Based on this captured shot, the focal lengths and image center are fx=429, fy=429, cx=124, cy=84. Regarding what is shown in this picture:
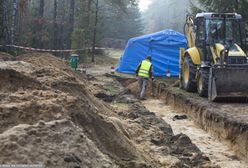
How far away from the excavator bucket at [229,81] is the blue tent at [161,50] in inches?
355

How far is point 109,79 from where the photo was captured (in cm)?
2022

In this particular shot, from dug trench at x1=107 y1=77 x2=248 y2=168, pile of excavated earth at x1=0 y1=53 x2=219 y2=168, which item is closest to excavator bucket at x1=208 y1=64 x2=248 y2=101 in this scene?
dug trench at x1=107 y1=77 x2=248 y2=168

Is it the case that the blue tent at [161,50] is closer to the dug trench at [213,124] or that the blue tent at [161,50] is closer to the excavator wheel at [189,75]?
the excavator wheel at [189,75]

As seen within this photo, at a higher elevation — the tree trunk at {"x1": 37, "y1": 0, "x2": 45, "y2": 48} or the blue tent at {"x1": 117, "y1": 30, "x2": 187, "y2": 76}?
the tree trunk at {"x1": 37, "y1": 0, "x2": 45, "y2": 48}

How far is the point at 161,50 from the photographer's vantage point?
2141 centimetres

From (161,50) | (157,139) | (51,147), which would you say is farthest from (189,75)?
(51,147)

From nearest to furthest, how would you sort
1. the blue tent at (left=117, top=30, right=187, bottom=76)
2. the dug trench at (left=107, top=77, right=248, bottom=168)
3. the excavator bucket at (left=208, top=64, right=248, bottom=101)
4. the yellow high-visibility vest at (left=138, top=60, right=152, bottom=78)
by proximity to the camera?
the dug trench at (left=107, top=77, right=248, bottom=168) → the excavator bucket at (left=208, top=64, right=248, bottom=101) → the yellow high-visibility vest at (left=138, top=60, right=152, bottom=78) → the blue tent at (left=117, top=30, right=187, bottom=76)

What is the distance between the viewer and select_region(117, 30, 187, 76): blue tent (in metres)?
21.2

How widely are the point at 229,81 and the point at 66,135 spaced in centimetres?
776

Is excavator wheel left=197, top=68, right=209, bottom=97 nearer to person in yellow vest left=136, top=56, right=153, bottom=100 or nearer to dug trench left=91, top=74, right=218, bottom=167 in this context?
dug trench left=91, top=74, right=218, bottom=167

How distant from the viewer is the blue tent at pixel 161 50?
21.2 m

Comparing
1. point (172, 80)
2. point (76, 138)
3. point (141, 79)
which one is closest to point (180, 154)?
point (76, 138)

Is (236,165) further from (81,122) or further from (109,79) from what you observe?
(109,79)

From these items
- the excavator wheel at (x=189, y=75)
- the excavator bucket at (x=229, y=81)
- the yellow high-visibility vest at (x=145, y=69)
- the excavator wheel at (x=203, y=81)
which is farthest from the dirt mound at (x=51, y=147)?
the yellow high-visibility vest at (x=145, y=69)
